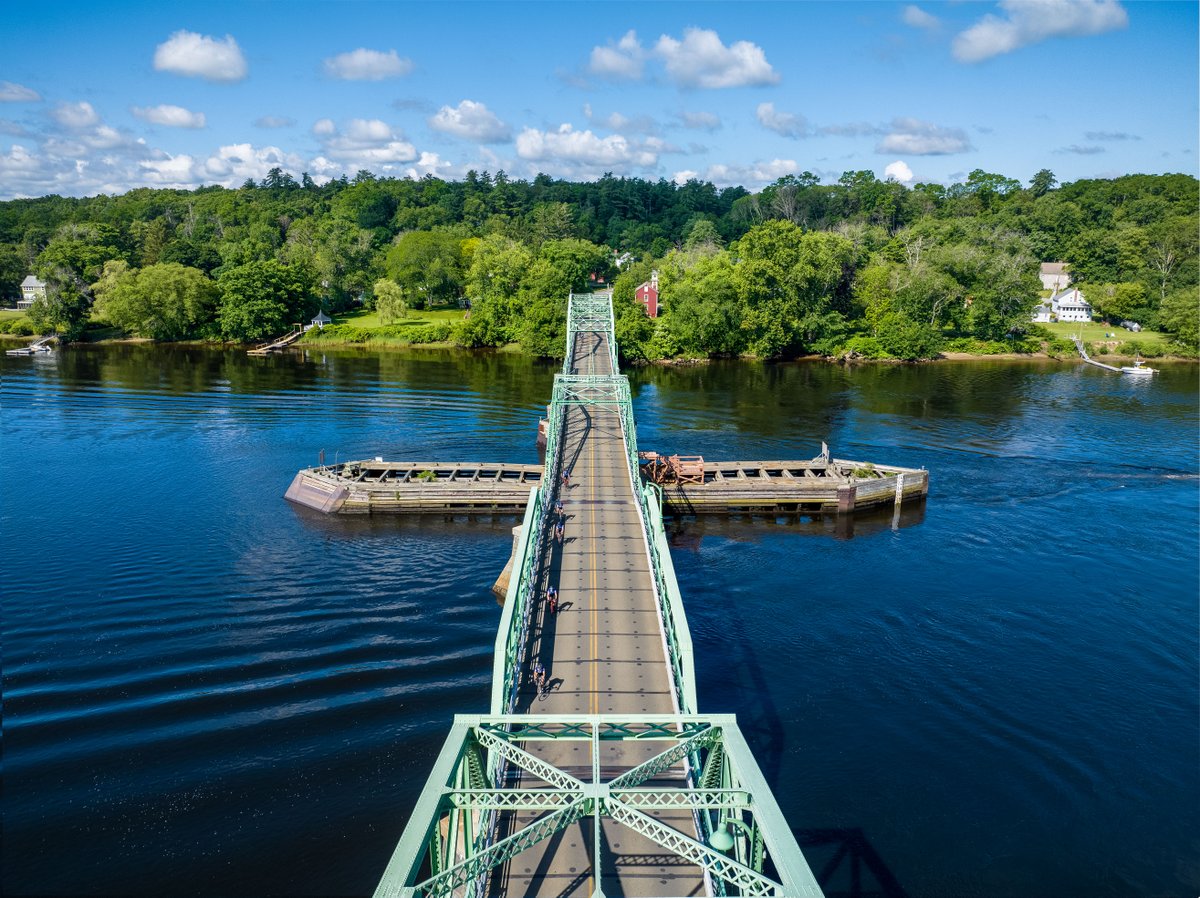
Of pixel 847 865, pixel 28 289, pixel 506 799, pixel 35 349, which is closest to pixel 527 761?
pixel 506 799

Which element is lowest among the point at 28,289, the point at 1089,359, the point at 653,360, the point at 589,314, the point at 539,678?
the point at 539,678

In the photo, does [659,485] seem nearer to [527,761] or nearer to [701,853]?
[527,761]

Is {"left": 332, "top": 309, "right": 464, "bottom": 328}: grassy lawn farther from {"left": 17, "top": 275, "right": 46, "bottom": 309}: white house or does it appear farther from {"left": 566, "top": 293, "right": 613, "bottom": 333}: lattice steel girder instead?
{"left": 17, "top": 275, "right": 46, "bottom": 309}: white house

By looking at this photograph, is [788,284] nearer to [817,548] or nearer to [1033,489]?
[1033,489]

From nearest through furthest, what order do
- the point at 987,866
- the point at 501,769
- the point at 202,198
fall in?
1. the point at 501,769
2. the point at 987,866
3. the point at 202,198

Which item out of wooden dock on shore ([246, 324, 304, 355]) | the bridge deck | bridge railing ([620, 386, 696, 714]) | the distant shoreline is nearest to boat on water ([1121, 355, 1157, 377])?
the distant shoreline

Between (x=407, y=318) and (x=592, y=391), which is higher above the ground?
(x=407, y=318)

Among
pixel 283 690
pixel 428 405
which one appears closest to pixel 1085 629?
pixel 283 690
